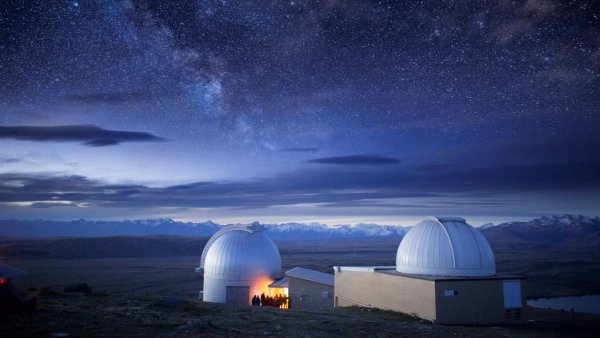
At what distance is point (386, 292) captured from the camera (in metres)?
23.0

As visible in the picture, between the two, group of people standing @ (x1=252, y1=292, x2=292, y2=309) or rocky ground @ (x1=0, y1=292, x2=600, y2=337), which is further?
group of people standing @ (x1=252, y1=292, x2=292, y2=309)

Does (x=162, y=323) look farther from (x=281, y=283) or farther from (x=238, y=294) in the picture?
(x=238, y=294)

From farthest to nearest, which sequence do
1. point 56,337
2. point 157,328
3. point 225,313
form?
point 225,313
point 157,328
point 56,337

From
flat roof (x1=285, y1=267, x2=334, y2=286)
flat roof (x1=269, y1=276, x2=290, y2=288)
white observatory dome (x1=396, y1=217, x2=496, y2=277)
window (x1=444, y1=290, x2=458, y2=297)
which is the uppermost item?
white observatory dome (x1=396, y1=217, x2=496, y2=277)

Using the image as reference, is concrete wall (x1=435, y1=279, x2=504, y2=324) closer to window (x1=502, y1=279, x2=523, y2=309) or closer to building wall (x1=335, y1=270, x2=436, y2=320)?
window (x1=502, y1=279, x2=523, y2=309)

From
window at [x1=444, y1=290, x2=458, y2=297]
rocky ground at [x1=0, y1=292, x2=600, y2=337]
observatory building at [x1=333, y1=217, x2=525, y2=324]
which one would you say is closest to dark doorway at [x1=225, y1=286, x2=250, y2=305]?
observatory building at [x1=333, y1=217, x2=525, y2=324]

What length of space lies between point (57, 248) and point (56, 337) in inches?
5384

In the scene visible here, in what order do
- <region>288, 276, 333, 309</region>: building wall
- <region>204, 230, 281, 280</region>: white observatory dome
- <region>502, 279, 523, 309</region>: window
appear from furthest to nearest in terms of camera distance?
<region>204, 230, 281, 280</region>: white observatory dome → <region>288, 276, 333, 309</region>: building wall → <region>502, 279, 523, 309</region>: window

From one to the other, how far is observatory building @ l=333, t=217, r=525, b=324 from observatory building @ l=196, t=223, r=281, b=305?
7.84 metres

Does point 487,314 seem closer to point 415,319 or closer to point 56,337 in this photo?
point 415,319

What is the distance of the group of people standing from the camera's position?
28.3 metres

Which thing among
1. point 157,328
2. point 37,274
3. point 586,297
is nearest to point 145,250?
point 37,274

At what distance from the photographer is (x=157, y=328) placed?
11.5 metres

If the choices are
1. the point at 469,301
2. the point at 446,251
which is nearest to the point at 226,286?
the point at 446,251
